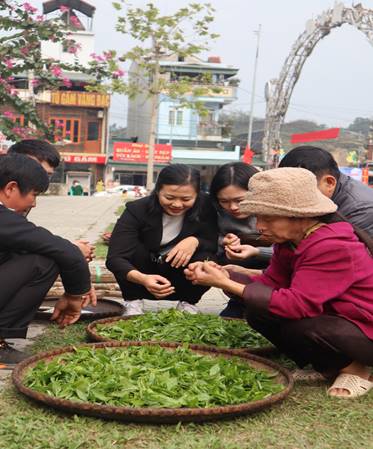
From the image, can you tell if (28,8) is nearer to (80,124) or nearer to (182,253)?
(182,253)

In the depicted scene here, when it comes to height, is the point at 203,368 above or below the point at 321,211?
below

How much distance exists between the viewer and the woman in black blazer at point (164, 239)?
14.1 ft

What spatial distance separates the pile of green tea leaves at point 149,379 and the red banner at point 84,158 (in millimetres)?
37343

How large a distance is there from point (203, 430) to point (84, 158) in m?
38.3

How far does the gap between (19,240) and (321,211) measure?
1358 mm

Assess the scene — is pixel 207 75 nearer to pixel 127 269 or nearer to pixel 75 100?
pixel 127 269

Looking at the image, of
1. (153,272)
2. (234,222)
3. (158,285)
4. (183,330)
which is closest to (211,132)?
(234,222)

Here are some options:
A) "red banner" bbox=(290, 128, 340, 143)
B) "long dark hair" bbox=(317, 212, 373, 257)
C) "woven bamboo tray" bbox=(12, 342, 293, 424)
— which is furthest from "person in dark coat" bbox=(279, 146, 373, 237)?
"red banner" bbox=(290, 128, 340, 143)

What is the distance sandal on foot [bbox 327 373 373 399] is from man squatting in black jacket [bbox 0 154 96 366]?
4.25 ft

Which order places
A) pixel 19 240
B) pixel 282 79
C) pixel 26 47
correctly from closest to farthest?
pixel 19 240
pixel 26 47
pixel 282 79

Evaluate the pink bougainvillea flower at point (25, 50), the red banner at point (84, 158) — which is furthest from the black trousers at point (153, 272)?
the red banner at point (84, 158)

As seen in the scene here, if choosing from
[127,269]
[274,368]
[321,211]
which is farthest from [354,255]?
[127,269]

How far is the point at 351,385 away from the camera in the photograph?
2916mm

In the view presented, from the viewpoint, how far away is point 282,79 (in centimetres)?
3506
